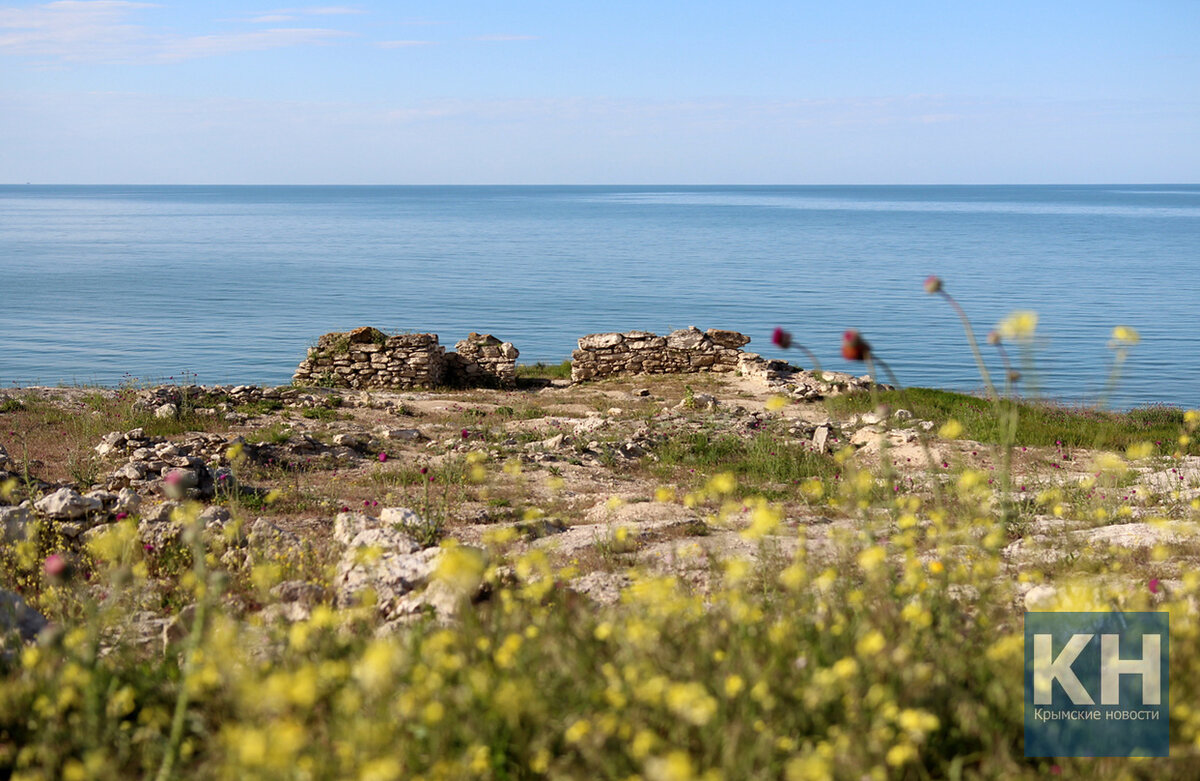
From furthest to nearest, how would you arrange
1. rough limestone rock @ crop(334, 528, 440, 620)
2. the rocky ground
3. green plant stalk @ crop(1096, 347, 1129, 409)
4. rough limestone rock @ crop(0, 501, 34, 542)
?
rough limestone rock @ crop(0, 501, 34, 542)
the rocky ground
rough limestone rock @ crop(334, 528, 440, 620)
green plant stalk @ crop(1096, 347, 1129, 409)

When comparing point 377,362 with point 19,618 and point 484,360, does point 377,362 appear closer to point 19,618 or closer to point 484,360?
point 484,360

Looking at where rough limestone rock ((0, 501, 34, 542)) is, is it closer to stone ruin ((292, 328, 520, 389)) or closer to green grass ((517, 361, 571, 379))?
stone ruin ((292, 328, 520, 389))

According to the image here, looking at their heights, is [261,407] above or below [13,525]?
below

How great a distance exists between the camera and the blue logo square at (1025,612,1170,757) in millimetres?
3562

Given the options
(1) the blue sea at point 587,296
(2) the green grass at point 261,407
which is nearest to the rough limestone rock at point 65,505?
(2) the green grass at point 261,407

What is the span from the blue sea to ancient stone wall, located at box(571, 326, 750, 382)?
7422 millimetres

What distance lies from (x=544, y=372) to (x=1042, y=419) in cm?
1432

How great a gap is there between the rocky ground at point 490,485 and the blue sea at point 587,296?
228 centimetres

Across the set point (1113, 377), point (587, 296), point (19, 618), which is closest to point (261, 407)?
point (19, 618)

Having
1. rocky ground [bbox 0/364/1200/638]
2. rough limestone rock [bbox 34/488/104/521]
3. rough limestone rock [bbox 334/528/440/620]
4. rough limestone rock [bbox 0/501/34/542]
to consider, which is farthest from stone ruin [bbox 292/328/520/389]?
rough limestone rock [bbox 334/528/440/620]

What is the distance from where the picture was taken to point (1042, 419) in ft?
51.7

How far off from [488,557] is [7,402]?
14130 millimetres

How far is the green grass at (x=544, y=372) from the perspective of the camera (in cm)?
2522

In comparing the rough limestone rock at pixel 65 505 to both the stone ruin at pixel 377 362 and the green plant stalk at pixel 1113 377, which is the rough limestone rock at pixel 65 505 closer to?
the green plant stalk at pixel 1113 377
